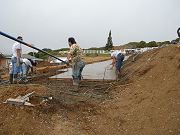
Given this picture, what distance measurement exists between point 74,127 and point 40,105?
106cm

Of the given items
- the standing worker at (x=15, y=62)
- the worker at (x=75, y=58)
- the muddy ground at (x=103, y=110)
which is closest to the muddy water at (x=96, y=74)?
the worker at (x=75, y=58)

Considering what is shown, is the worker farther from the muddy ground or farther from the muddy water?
the muddy water

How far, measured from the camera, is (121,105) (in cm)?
846

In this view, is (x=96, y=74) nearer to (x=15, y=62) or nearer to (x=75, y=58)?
(x=75, y=58)

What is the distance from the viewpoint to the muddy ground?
6.88 metres

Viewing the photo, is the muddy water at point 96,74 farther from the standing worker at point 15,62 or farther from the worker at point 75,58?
the standing worker at point 15,62

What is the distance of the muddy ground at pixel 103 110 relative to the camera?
22.6 feet

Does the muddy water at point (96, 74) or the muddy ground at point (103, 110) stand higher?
the muddy water at point (96, 74)

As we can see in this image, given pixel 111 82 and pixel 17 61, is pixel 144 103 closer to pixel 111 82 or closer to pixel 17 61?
pixel 111 82

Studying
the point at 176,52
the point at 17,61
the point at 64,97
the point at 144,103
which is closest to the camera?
the point at 144,103

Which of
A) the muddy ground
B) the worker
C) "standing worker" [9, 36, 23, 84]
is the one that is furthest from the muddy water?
the muddy ground

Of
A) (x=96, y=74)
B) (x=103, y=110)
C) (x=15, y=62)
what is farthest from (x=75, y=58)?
(x=96, y=74)

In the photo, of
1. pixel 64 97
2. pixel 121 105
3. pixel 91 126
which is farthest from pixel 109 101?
pixel 91 126

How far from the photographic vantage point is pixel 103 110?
318 inches
